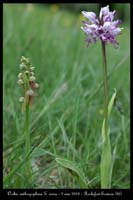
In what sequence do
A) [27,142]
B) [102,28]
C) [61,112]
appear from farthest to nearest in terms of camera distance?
[61,112], [27,142], [102,28]

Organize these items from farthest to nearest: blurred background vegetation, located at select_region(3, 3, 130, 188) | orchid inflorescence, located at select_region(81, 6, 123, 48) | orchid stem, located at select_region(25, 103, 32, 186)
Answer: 1. blurred background vegetation, located at select_region(3, 3, 130, 188)
2. orchid stem, located at select_region(25, 103, 32, 186)
3. orchid inflorescence, located at select_region(81, 6, 123, 48)

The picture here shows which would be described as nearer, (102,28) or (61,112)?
(102,28)

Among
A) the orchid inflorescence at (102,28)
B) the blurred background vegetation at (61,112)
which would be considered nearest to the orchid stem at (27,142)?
the blurred background vegetation at (61,112)

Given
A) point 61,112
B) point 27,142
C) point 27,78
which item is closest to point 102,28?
point 27,78

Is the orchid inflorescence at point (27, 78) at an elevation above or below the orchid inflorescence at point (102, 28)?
below

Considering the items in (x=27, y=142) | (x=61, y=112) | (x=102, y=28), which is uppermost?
(x=102, y=28)

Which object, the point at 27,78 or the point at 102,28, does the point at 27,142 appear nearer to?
the point at 27,78

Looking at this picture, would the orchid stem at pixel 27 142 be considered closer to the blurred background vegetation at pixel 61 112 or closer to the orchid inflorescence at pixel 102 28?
the blurred background vegetation at pixel 61 112

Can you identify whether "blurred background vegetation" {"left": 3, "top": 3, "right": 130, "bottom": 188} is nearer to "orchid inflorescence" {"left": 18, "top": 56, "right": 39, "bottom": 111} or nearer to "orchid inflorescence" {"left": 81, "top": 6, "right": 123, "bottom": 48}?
"orchid inflorescence" {"left": 18, "top": 56, "right": 39, "bottom": 111}

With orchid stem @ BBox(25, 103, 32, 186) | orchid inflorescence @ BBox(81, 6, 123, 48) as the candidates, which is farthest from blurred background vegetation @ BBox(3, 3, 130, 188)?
orchid inflorescence @ BBox(81, 6, 123, 48)
